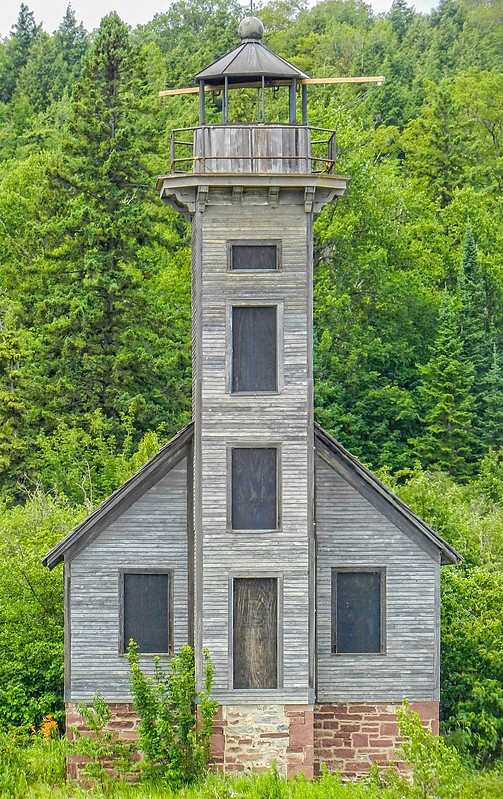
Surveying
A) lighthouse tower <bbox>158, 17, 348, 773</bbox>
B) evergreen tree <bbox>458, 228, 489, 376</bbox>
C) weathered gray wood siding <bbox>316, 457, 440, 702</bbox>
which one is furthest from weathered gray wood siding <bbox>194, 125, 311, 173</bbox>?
evergreen tree <bbox>458, 228, 489, 376</bbox>

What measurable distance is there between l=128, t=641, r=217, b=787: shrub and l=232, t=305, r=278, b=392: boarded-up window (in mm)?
4494

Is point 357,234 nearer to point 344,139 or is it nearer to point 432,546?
point 344,139

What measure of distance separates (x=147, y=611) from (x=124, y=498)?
78.1 inches

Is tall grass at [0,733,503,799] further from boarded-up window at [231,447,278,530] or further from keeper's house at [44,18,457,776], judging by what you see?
boarded-up window at [231,447,278,530]

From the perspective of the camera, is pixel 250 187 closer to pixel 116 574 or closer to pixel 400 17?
pixel 116 574

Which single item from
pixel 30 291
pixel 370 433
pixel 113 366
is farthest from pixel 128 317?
pixel 370 433

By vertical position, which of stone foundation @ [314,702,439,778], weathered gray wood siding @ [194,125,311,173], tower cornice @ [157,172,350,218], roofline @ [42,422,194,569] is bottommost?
stone foundation @ [314,702,439,778]

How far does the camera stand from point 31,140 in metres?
74.4

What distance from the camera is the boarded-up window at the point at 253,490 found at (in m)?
24.2

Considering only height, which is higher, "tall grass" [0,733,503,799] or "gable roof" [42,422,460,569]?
"gable roof" [42,422,460,569]

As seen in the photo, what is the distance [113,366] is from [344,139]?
14.4 metres

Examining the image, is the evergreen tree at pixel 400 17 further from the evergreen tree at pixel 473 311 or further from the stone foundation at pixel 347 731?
the stone foundation at pixel 347 731

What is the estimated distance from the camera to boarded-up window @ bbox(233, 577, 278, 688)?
2395cm

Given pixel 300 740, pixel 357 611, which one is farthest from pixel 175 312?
pixel 300 740
